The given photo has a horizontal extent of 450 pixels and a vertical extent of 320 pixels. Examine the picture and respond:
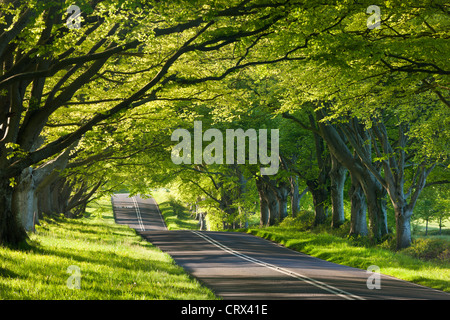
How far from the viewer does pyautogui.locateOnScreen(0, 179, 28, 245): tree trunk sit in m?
13.5

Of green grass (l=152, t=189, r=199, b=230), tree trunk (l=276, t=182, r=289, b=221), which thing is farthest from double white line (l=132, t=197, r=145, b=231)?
tree trunk (l=276, t=182, r=289, b=221)

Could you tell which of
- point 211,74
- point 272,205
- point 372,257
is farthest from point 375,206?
point 272,205

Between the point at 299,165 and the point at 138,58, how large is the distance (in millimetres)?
19881

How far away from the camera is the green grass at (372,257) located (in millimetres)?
14906

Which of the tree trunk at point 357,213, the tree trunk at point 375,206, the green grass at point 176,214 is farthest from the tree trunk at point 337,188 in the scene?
the green grass at point 176,214

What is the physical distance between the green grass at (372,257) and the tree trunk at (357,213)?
1.28 m

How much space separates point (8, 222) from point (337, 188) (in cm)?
1896

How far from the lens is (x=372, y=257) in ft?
62.6

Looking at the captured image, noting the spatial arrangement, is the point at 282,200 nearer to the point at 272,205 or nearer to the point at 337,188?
the point at 272,205

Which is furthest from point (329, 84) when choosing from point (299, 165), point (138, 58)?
point (299, 165)

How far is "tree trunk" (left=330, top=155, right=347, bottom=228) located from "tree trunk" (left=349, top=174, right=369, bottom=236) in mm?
1223
